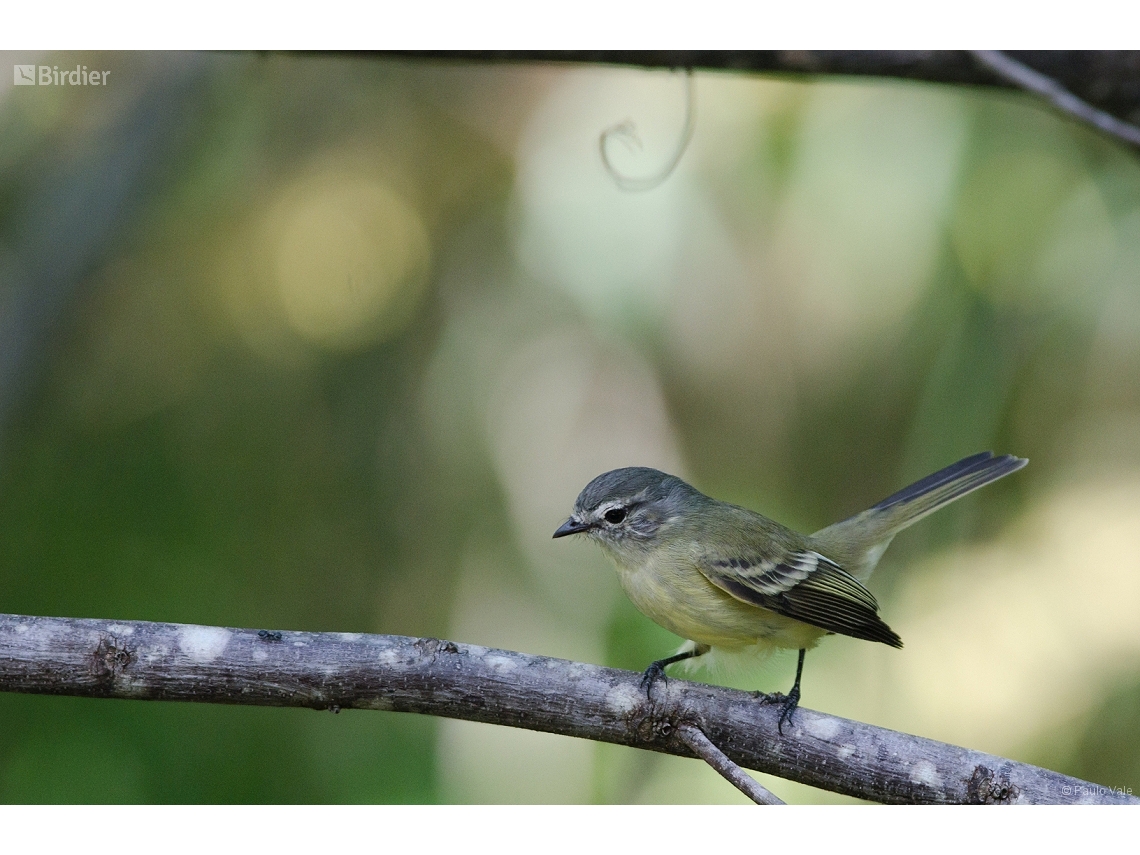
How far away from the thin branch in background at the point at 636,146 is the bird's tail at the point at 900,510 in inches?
39.4

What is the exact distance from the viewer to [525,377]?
293 centimetres

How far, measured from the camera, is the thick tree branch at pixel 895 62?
202 cm

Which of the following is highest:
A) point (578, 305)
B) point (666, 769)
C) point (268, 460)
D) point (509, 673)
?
point (578, 305)

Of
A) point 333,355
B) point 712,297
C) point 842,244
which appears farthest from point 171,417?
point 842,244

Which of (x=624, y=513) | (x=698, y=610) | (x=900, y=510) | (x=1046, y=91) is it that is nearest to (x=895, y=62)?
(x=1046, y=91)

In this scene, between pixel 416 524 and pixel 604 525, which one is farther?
pixel 416 524

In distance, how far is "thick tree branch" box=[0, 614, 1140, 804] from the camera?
1.40 metres

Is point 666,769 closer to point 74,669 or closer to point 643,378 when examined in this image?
point 643,378

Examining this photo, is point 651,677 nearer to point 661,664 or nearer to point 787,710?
point 661,664

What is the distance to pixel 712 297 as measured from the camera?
2861mm

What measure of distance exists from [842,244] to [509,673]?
1.77 metres

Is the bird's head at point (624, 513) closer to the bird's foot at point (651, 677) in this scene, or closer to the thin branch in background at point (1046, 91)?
the bird's foot at point (651, 677)

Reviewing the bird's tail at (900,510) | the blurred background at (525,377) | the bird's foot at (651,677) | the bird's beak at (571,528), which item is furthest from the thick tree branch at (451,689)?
the bird's tail at (900,510)

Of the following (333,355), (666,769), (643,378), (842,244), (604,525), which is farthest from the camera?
(333,355)
